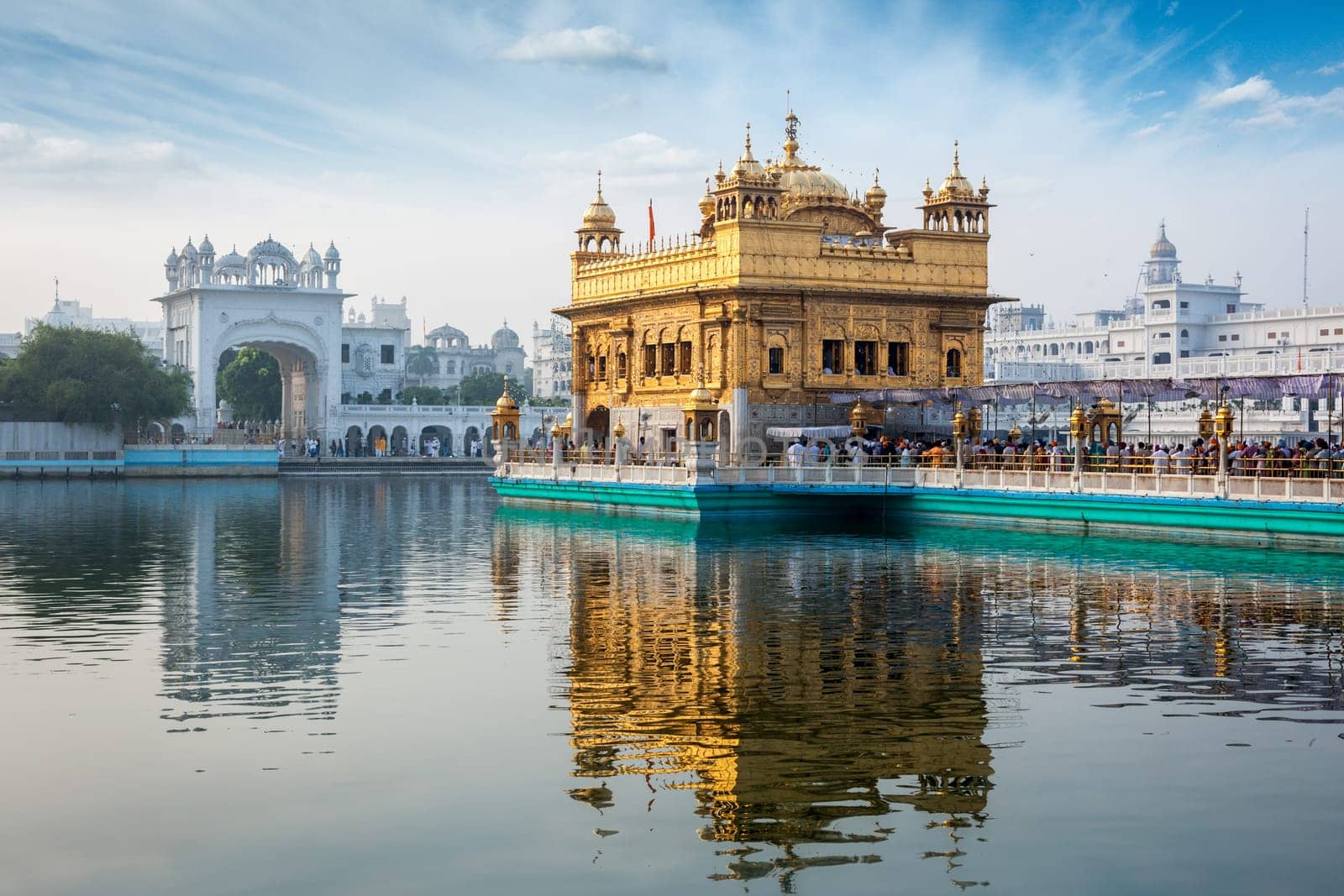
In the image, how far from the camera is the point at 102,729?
38.1ft

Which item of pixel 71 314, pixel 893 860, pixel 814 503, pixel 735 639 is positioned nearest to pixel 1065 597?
pixel 735 639

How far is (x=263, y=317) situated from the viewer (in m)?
76.8

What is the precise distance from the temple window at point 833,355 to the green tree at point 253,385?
53.5 m

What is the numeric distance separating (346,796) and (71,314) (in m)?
143

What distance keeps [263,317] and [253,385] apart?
11.2 meters

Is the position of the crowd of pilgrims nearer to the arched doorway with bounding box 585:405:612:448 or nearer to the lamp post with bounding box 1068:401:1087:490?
the lamp post with bounding box 1068:401:1087:490

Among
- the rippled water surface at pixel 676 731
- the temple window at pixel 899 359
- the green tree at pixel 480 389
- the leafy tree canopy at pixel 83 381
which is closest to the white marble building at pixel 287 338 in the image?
the leafy tree canopy at pixel 83 381

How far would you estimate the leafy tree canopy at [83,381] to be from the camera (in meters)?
62.1

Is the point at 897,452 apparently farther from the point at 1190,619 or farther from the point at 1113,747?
the point at 1113,747

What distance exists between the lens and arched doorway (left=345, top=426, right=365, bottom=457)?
264 ft

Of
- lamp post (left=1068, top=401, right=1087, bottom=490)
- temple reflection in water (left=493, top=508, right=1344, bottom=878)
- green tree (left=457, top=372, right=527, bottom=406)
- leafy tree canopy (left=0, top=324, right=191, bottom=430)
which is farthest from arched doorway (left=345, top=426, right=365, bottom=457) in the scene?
temple reflection in water (left=493, top=508, right=1344, bottom=878)

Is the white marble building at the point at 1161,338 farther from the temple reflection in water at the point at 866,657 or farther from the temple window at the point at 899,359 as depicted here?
the temple reflection in water at the point at 866,657

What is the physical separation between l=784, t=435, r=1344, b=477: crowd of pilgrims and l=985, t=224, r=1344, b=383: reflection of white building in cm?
6090

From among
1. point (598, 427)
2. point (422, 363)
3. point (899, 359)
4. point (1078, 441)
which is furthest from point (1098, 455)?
point (422, 363)
